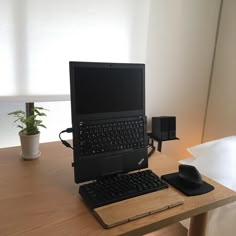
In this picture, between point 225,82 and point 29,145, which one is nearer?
point 29,145

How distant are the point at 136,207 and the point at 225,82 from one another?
1.74 m

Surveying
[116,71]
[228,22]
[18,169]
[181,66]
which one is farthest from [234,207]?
[228,22]

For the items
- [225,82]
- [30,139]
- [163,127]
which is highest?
[225,82]

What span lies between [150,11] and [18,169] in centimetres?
138

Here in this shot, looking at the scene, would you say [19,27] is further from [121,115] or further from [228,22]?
[228,22]

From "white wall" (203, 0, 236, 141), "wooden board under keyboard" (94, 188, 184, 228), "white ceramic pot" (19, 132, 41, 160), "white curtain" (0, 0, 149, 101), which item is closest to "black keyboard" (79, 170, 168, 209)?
"wooden board under keyboard" (94, 188, 184, 228)

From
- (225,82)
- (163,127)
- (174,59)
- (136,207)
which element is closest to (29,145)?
(136,207)

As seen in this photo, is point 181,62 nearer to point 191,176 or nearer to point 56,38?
point 56,38

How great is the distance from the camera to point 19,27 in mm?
1400

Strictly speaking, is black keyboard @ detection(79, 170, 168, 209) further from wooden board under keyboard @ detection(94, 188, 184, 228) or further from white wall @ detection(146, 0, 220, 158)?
white wall @ detection(146, 0, 220, 158)

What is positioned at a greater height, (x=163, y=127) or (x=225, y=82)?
(x=225, y=82)

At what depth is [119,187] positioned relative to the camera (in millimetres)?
858

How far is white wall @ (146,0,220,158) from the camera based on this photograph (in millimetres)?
1896

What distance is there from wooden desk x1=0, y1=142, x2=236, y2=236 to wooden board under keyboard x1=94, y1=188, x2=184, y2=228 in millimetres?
15
